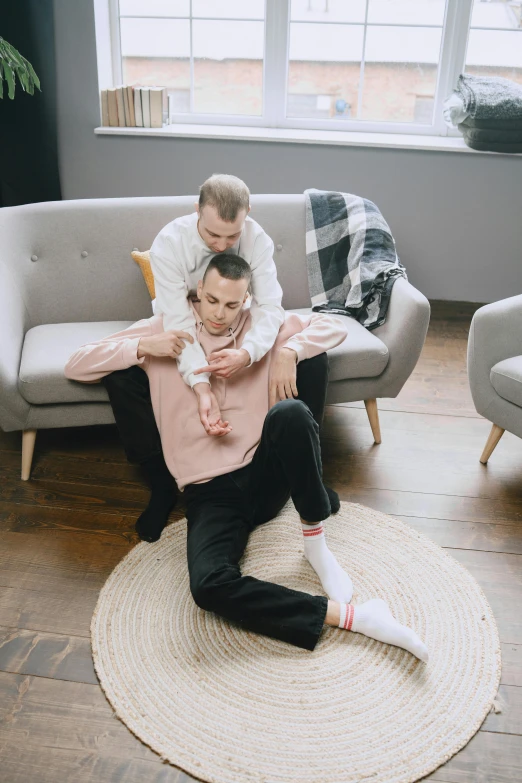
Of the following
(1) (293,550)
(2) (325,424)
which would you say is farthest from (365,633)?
(2) (325,424)

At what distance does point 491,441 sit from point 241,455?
36.3 inches

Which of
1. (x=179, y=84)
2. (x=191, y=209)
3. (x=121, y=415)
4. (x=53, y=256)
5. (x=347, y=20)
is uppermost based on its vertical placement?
(x=347, y=20)

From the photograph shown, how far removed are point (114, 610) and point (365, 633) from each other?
596 mm

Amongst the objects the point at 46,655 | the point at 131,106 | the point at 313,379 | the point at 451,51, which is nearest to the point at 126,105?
the point at 131,106

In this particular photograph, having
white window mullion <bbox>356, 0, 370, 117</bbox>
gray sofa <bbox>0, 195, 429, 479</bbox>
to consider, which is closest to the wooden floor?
gray sofa <bbox>0, 195, 429, 479</bbox>

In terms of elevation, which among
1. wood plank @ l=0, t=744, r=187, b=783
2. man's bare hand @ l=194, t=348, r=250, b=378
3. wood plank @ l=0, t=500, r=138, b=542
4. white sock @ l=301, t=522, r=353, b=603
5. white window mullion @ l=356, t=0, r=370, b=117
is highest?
white window mullion @ l=356, t=0, r=370, b=117

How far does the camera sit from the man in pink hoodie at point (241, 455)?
1.56 m

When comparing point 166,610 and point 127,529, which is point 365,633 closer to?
point 166,610

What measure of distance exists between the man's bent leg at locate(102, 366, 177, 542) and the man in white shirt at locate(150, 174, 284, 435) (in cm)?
15

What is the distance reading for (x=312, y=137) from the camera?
342cm

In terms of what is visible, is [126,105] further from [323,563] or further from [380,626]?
[380,626]

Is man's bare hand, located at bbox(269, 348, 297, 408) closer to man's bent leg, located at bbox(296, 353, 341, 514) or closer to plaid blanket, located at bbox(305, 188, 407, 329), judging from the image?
man's bent leg, located at bbox(296, 353, 341, 514)

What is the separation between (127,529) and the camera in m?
1.97

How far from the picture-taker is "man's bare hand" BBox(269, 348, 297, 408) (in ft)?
6.16
